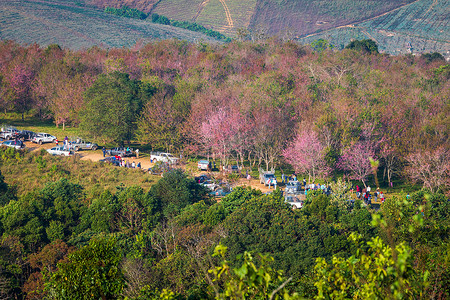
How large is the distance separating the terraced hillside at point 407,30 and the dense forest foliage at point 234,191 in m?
60.4

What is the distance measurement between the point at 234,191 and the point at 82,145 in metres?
24.7

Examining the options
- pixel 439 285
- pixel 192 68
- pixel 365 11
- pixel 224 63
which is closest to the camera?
pixel 439 285

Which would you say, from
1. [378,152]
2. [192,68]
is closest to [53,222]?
[378,152]

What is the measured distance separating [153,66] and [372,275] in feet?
205

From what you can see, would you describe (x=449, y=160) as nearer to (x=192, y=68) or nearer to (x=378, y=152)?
(x=378, y=152)

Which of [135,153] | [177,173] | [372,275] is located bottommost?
[135,153]

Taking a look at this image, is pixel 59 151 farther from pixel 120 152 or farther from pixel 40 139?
pixel 120 152

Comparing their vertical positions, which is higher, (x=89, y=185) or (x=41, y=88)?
(x=41, y=88)

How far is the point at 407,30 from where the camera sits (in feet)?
474

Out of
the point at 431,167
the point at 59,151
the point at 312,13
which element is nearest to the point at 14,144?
the point at 59,151

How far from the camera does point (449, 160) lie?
35.6 meters

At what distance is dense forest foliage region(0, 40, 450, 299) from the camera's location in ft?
35.5

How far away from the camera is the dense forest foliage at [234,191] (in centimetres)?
1083

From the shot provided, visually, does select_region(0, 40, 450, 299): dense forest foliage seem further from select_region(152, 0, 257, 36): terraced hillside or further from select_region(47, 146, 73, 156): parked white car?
select_region(152, 0, 257, 36): terraced hillside
